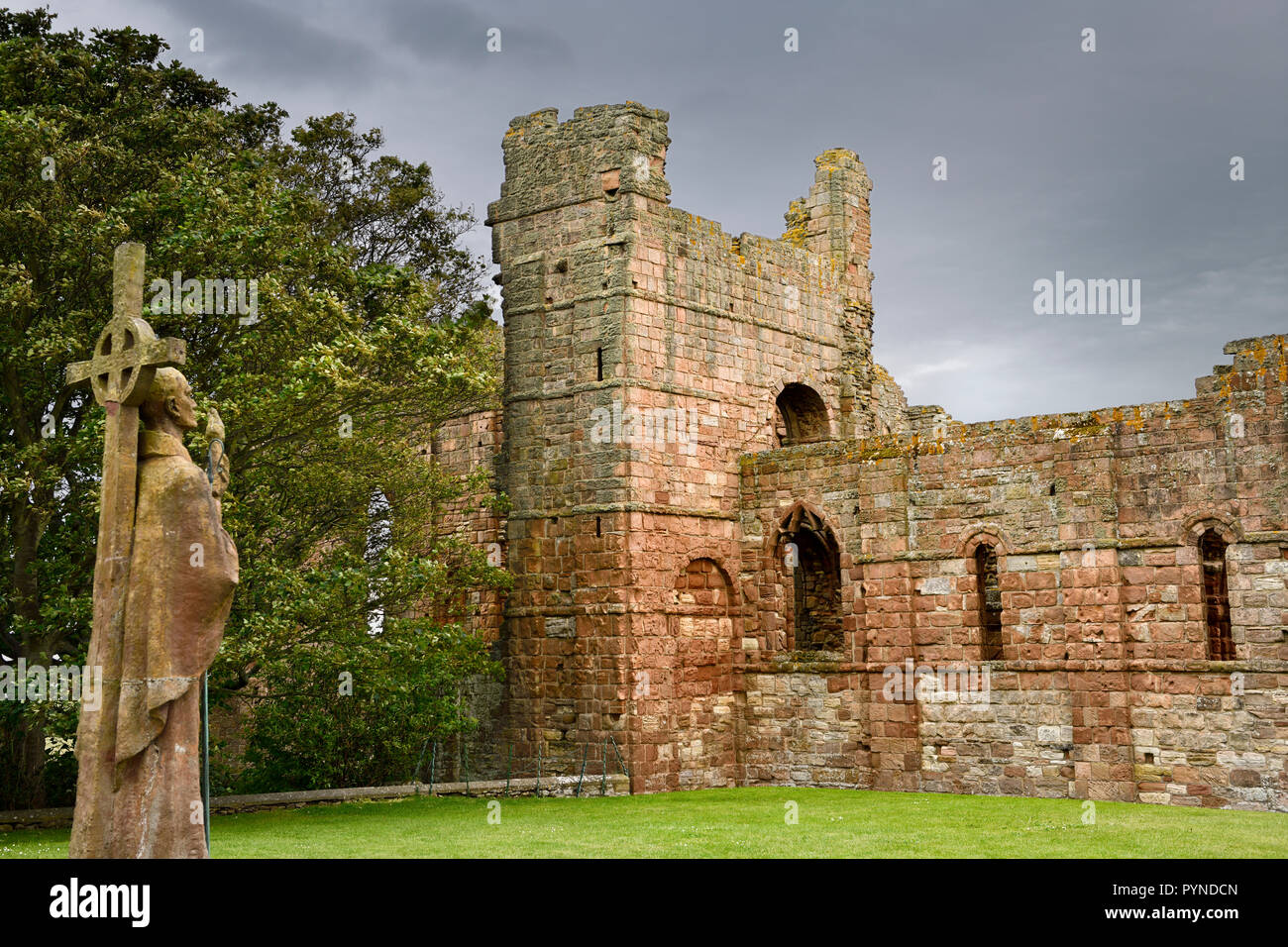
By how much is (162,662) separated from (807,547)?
698 inches

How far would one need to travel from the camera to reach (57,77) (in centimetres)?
1884

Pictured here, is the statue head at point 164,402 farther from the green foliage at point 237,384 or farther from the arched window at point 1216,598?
the arched window at point 1216,598

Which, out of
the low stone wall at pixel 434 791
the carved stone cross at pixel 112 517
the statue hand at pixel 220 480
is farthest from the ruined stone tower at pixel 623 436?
the carved stone cross at pixel 112 517

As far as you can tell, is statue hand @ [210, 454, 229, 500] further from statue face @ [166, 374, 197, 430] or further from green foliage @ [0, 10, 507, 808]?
green foliage @ [0, 10, 507, 808]

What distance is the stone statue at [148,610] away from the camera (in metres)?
8.34

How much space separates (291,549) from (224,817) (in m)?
3.94

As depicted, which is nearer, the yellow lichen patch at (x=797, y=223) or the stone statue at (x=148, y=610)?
the stone statue at (x=148, y=610)

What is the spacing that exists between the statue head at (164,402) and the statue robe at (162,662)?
0.35 ft

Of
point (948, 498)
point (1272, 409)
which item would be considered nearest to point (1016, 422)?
point (948, 498)

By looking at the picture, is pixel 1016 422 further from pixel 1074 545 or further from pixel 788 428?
pixel 788 428

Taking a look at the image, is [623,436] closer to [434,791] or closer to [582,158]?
[582,158]

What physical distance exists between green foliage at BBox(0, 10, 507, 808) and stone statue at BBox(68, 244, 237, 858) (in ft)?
25.9

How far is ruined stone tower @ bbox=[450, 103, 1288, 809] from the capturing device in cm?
1861

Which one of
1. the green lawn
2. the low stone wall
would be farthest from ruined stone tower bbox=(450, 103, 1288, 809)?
the green lawn
